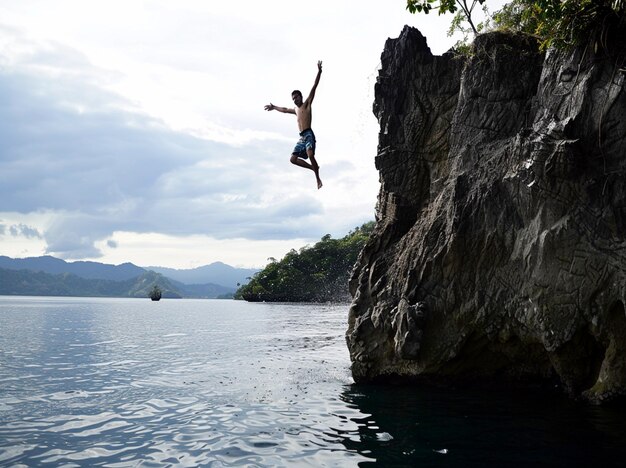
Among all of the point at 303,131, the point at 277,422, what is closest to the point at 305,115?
the point at 303,131

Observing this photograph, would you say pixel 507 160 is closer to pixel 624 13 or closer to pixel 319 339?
pixel 624 13

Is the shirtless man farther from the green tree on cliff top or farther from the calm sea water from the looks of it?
the calm sea water

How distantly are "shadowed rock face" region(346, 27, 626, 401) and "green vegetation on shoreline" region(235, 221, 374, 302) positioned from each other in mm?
97348

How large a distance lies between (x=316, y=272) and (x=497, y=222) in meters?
111

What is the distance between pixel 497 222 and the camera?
14.0 metres

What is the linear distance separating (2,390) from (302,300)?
114 meters

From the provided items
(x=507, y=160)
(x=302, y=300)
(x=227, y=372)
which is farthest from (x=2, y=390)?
(x=302, y=300)

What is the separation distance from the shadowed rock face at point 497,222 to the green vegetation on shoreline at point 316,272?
319 ft

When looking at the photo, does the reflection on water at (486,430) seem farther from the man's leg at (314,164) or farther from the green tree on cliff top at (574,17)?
the green tree on cliff top at (574,17)

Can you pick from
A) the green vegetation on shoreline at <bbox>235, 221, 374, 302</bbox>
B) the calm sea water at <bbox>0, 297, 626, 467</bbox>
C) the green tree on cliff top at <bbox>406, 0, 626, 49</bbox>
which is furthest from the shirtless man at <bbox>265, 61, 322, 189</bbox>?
the green vegetation on shoreline at <bbox>235, 221, 374, 302</bbox>

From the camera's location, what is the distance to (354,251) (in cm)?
11844

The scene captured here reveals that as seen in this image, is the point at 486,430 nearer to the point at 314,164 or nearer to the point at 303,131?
the point at 314,164

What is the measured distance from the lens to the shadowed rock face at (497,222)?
1220 centimetres

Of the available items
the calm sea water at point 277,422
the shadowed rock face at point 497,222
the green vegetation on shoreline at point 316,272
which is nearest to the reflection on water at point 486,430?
the calm sea water at point 277,422
